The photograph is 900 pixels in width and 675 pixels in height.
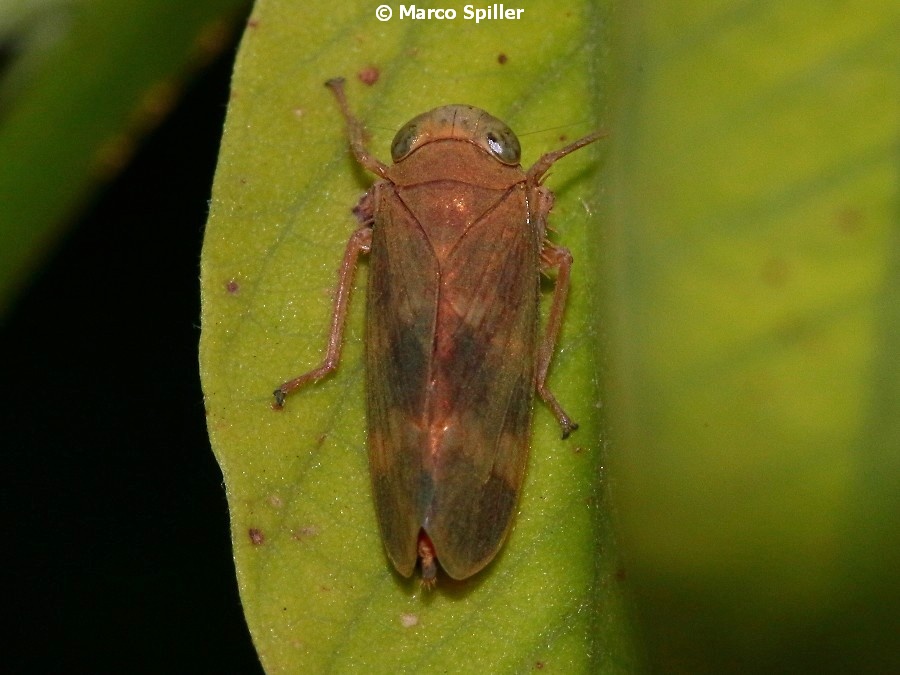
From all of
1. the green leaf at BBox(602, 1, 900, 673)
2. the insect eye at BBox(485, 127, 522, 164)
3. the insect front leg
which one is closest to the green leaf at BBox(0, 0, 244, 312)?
the insect front leg

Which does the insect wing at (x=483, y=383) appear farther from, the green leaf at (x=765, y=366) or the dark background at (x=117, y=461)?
the green leaf at (x=765, y=366)

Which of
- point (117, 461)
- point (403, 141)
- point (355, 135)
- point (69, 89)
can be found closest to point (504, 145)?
point (403, 141)

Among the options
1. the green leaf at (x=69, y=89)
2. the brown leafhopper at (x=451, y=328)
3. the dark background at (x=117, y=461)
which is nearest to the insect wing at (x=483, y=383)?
the brown leafhopper at (x=451, y=328)

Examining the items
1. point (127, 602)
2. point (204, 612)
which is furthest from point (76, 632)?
point (204, 612)

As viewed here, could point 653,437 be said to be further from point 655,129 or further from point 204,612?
point 204,612

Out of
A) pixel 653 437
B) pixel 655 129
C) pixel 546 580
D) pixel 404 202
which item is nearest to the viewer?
pixel 653 437

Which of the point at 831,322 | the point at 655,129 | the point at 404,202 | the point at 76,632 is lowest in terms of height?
the point at 76,632

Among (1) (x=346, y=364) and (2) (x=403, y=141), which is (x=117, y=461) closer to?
(1) (x=346, y=364)
